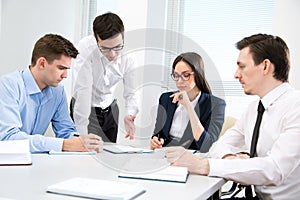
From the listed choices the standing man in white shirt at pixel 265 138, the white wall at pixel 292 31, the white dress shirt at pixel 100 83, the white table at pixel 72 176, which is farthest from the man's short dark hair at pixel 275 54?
the white wall at pixel 292 31

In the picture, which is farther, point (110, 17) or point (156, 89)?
point (156, 89)

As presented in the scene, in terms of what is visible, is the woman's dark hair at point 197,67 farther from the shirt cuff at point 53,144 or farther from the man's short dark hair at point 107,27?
the shirt cuff at point 53,144

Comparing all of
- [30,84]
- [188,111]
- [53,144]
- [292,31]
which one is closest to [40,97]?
[30,84]

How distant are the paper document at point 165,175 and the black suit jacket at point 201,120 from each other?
0.78m

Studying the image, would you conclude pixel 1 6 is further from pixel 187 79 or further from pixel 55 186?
pixel 55 186

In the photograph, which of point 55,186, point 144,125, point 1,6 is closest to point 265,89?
point 144,125

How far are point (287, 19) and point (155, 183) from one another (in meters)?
2.16

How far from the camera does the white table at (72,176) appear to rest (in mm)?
1009

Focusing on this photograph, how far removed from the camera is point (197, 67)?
2398mm

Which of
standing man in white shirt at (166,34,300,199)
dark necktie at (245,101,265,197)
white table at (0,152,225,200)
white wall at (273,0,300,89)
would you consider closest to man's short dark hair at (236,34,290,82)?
standing man in white shirt at (166,34,300,199)

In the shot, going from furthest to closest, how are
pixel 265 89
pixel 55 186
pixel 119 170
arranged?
1. pixel 265 89
2. pixel 119 170
3. pixel 55 186

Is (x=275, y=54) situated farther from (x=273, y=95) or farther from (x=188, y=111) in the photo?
(x=188, y=111)

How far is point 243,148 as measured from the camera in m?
1.79

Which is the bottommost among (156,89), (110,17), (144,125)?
(144,125)
